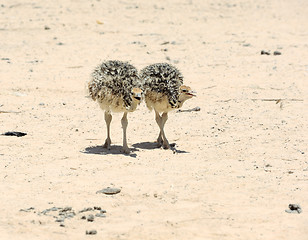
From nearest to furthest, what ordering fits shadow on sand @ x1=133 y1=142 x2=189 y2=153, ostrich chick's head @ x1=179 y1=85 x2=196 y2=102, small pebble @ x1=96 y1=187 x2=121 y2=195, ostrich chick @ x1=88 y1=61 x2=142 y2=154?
small pebble @ x1=96 y1=187 x2=121 y2=195 → ostrich chick @ x1=88 y1=61 x2=142 y2=154 → ostrich chick's head @ x1=179 y1=85 x2=196 y2=102 → shadow on sand @ x1=133 y1=142 x2=189 y2=153

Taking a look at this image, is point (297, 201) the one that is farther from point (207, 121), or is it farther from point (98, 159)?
point (207, 121)

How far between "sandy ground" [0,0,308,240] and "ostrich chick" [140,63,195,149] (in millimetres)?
716

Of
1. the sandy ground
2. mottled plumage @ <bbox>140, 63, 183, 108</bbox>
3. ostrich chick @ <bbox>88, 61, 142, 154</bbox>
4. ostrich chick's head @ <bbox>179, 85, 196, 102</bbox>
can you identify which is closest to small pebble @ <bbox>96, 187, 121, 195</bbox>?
the sandy ground

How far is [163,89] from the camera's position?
8.95 metres

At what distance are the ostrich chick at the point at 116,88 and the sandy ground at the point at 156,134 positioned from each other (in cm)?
74

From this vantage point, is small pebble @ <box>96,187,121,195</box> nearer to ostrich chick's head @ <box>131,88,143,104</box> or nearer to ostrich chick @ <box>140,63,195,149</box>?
ostrich chick's head @ <box>131,88,143,104</box>

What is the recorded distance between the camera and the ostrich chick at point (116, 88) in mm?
8555

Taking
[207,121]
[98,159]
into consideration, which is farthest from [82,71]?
[98,159]

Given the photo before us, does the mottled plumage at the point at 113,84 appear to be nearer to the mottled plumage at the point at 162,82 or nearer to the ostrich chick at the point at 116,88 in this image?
the ostrich chick at the point at 116,88

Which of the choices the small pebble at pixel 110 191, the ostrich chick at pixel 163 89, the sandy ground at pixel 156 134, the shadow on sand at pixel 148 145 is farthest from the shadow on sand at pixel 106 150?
the small pebble at pixel 110 191

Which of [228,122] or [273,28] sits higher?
[273,28]

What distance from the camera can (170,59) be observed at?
1521 centimetres

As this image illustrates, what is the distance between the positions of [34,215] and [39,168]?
1635 mm

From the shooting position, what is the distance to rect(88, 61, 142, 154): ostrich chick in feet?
28.1
